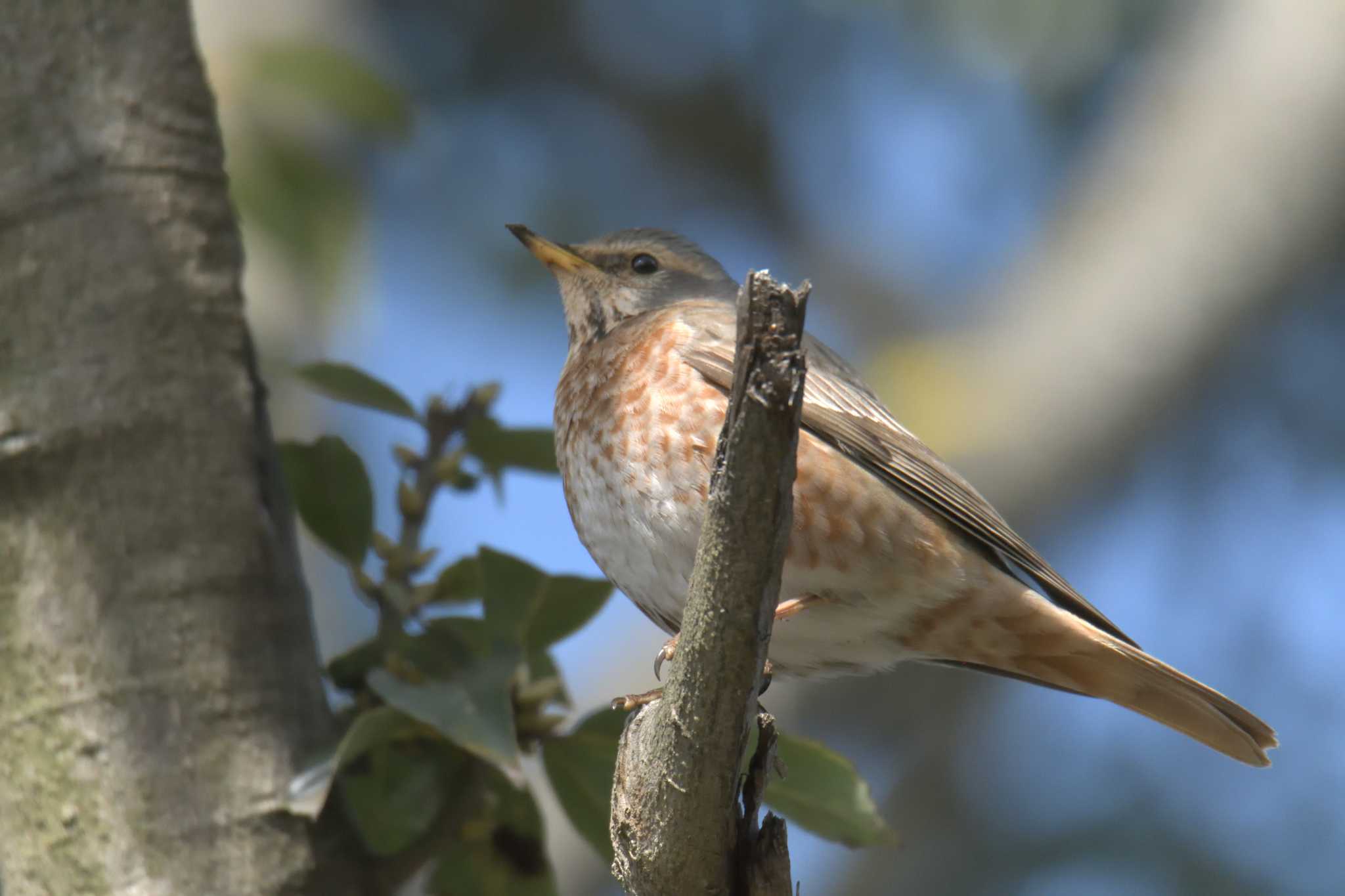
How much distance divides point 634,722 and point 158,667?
3.89 ft

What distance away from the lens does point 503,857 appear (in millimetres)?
3414

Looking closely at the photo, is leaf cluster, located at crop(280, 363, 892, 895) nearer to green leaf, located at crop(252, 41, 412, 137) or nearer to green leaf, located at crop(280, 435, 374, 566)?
green leaf, located at crop(280, 435, 374, 566)

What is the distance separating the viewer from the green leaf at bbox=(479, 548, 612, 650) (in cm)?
340

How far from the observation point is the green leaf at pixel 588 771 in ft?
11.0

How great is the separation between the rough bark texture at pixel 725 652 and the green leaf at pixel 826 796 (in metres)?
0.81

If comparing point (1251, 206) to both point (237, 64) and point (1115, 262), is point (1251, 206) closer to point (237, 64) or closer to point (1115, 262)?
point (1115, 262)

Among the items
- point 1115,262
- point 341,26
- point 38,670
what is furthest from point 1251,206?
point 38,670

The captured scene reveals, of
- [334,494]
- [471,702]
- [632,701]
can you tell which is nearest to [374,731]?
[471,702]

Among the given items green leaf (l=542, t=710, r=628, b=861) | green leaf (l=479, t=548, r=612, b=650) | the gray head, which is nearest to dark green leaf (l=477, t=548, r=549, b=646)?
green leaf (l=479, t=548, r=612, b=650)

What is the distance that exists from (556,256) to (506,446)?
1.41 metres

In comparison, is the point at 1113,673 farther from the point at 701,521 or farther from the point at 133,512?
the point at 133,512

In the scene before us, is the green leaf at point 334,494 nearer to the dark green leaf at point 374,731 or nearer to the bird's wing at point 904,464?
the dark green leaf at point 374,731

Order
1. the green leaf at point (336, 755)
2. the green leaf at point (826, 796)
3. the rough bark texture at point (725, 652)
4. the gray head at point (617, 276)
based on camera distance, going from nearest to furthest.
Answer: the rough bark texture at point (725, 652)
the green leaf at point (336, 755)
the green leaf at point (826, 796)
the gray head at point (617, 276)

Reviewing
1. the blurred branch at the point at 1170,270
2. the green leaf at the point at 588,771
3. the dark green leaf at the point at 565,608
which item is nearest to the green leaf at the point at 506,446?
the dark green leaf at the point at 565,608
